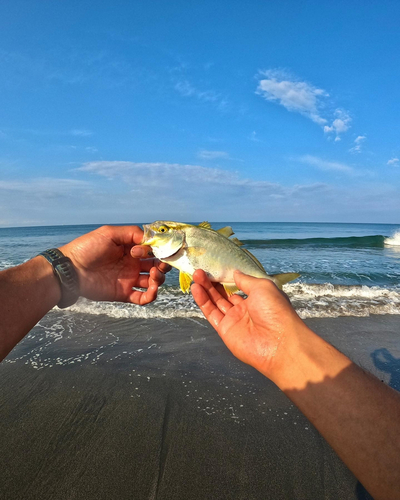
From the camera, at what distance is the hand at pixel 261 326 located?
8.46 ft

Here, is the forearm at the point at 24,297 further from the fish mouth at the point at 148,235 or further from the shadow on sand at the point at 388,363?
the shadow on sand at the point at 388,363

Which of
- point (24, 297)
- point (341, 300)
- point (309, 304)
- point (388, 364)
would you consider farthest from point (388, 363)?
point (24, 297)

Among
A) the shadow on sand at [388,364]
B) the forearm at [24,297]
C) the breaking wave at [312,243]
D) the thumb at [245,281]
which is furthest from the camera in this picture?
the breaking wave at [312,243]

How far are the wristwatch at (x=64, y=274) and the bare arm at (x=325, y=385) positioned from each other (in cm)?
185

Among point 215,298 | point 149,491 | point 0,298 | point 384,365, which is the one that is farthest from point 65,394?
point 384,365

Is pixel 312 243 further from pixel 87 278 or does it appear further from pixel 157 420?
pixel 87 278

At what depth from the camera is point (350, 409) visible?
1979 millimetres

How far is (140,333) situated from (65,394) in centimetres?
263

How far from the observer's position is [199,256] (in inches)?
140

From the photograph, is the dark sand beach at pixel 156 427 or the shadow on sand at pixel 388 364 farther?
the shadow on sand at pixel 388 364

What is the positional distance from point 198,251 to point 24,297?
1873mm

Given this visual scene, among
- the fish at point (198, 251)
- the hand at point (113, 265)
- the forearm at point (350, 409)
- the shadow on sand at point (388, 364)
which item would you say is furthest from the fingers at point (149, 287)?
the shadow on sand at point (388, 364)

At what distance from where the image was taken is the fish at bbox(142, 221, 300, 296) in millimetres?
3498

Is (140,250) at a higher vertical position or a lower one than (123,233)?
lower
